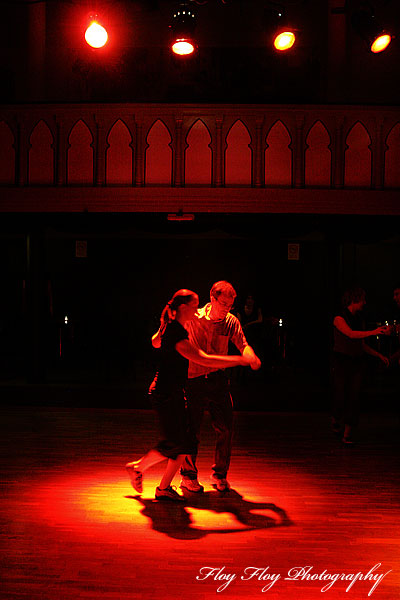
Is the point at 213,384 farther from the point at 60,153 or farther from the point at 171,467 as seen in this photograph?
the point at 60,153

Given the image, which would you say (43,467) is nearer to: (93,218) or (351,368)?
(351,368)

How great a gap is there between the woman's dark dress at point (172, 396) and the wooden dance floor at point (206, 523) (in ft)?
1.66

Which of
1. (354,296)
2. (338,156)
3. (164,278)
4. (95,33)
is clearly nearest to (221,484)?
(354,296)

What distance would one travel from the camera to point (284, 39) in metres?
7.48

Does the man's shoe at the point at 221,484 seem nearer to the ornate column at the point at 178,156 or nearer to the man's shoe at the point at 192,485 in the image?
the man's shoe at the point at 192,485

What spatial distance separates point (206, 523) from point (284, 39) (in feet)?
18.8

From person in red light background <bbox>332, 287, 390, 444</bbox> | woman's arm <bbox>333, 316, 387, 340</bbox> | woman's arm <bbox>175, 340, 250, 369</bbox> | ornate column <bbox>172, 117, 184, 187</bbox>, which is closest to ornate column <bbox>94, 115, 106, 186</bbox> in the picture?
ornate column <bbox>172, 117, 184, 187</bbox>

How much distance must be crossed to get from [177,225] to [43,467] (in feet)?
16.4

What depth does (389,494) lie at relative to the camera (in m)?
5.09

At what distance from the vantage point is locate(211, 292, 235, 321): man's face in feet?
16.0

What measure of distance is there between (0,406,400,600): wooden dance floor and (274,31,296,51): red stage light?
474cm

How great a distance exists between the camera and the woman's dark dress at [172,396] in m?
4.63

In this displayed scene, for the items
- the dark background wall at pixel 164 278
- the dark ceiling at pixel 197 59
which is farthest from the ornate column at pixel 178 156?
the dark background wall at pixel 164 278

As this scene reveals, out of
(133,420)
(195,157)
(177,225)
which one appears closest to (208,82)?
(195,157)
